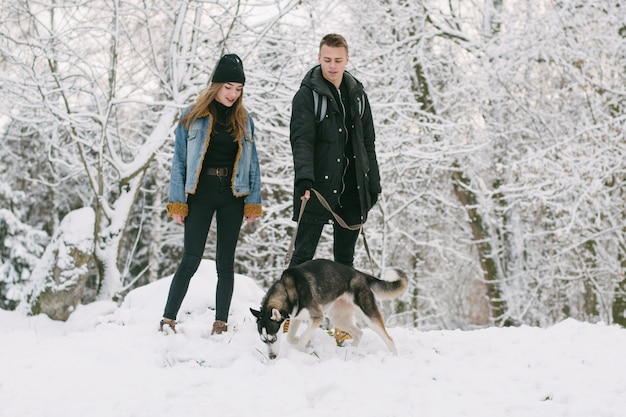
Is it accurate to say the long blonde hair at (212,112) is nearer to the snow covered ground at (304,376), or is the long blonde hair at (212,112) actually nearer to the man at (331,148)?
the man at (331,148)

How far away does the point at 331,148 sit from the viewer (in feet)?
15.5

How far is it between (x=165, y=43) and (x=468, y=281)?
16306mm

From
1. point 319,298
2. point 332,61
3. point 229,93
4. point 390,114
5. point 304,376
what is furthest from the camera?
point 390,114

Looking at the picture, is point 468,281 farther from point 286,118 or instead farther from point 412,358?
point 412,358

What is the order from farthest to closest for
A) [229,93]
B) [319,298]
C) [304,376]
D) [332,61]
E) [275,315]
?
[229,93] → [332,61] → [319,298] → [275,315] → [304,376]

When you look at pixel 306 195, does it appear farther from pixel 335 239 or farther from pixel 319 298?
pixel 319 298

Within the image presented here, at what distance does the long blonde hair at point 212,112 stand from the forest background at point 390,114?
12.5 feet

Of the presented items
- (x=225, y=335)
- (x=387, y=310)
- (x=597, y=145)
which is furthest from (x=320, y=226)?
(x=387, y=310)

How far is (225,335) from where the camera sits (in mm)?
4898

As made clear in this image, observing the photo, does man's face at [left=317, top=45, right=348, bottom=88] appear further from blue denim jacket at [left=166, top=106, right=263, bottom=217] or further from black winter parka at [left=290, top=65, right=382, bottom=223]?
blue denim jacket at [left=166, top=106, right=263, bottom=217]

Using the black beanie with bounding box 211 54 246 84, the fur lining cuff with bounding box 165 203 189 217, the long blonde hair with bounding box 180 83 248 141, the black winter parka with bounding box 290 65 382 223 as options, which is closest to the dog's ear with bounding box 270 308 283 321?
the black winter parka with bounding box 290 65 382 223

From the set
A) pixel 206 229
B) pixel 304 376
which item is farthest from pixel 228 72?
pixel 304 376

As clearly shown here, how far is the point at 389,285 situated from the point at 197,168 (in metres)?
1.86

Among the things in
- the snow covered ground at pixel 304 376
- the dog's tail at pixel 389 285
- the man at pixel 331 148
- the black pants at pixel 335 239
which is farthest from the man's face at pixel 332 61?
the snow covered ground at pixel 304 376
